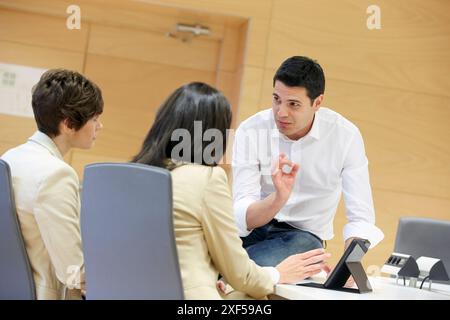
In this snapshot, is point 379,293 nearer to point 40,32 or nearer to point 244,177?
point 244,177

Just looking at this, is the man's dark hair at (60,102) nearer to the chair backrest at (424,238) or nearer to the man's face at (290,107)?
the man's face at (290,107)

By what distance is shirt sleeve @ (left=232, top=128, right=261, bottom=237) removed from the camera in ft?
10.0

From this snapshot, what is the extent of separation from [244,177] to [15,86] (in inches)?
101

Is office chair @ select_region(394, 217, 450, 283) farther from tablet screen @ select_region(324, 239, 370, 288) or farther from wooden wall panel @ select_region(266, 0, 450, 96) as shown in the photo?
wooden wall panel @ select_region(266, 0, 450, 96)

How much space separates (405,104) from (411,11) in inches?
27.6

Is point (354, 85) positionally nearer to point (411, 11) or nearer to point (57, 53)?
point (411, 11)

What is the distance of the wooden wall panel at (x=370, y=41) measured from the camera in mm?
5277

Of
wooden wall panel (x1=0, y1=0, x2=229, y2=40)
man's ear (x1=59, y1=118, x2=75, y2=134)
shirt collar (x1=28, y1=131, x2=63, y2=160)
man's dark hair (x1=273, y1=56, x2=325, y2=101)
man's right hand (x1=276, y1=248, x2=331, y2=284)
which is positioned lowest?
man's right hand (x1=276, y1=248, x2=331, y2=284)

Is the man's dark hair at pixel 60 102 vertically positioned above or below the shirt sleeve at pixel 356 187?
above

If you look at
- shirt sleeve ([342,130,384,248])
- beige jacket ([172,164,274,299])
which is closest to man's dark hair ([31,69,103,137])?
beige jacket ([172,164,274,299])

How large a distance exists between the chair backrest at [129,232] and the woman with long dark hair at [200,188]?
148 millimetres

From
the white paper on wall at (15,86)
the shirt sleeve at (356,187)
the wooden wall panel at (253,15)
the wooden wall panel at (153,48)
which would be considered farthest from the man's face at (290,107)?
the white paper on wall at (15,86)

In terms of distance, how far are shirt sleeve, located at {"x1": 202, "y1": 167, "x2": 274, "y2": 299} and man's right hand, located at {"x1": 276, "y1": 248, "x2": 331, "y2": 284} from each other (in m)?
0.27
